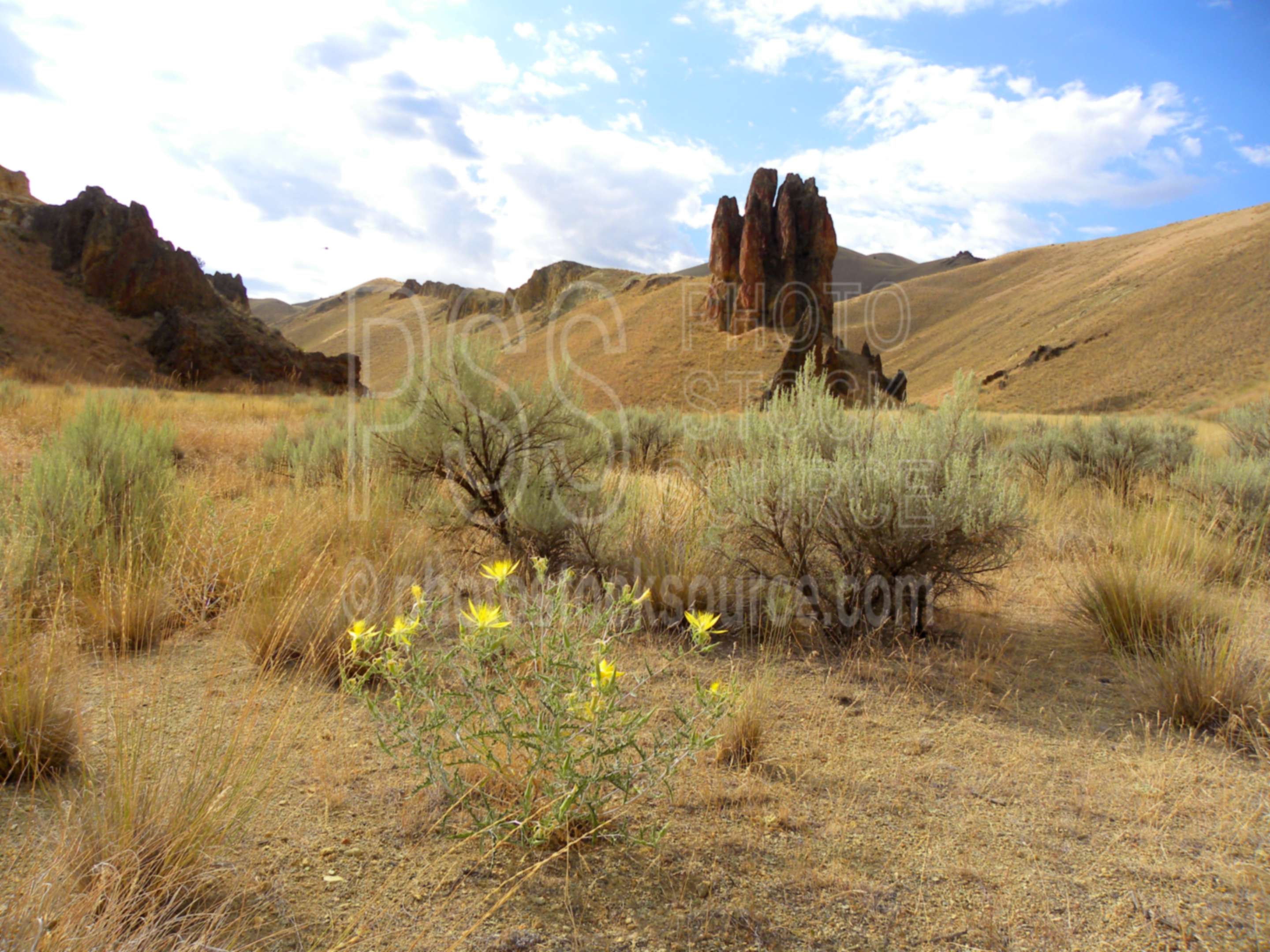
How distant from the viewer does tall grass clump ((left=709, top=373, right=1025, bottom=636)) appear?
3.87 metres

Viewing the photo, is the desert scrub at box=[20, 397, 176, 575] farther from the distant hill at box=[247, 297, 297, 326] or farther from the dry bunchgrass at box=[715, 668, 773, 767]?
the distant hill at box=[247, 297, 297, 326]

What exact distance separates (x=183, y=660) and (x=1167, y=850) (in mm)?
4059

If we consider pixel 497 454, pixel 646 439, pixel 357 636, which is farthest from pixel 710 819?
pixel 646 439

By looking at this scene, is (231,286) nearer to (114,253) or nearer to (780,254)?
(114,253)

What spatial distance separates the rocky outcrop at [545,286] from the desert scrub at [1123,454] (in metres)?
68.9

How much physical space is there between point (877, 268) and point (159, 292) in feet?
493

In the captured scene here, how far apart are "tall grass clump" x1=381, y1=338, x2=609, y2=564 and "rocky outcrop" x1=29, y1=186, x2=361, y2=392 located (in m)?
22.2

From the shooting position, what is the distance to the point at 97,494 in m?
4.27

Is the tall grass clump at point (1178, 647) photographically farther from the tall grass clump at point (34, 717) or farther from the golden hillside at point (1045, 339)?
the golden hillside at point (1045, 339)

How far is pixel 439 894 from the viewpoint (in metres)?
1.93

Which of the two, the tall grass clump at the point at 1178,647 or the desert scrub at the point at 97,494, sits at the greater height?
the desert scrub at the point at 97,494

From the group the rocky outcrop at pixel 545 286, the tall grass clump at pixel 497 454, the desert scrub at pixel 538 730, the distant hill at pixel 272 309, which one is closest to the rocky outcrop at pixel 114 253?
the tall grass clump at pixel 497 454

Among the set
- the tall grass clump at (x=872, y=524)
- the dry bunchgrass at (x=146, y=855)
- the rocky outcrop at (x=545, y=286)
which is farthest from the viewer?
the rocky outcrop at (x=545, y=286)

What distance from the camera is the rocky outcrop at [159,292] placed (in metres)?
25.8
